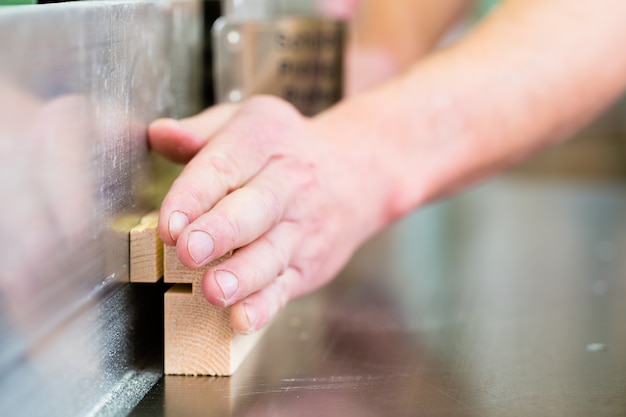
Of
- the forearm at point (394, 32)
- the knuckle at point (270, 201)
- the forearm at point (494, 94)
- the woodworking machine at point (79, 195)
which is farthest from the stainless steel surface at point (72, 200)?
the forearm at point (394, 32)

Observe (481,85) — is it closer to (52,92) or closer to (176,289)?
(176,289)

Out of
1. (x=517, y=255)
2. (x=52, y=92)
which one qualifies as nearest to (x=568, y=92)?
(x=517, y=255)

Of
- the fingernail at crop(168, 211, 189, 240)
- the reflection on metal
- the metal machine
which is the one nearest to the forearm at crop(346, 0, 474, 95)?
the reflection on metal

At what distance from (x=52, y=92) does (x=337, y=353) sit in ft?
1.17

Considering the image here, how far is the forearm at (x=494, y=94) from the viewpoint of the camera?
0.97m

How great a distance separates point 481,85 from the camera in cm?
101

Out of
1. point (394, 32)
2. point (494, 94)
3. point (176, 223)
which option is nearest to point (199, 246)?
point (176, 223)

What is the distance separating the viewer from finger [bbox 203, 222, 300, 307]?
0.65m

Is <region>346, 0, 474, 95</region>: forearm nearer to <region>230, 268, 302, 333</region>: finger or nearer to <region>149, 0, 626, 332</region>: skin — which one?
<region>149, 0, 626, 332</region>: skin

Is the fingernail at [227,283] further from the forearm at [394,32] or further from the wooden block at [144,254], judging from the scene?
the forearm at [394,32]

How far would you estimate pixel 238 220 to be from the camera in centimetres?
66

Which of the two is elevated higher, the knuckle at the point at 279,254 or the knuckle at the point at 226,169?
the knuckle at the point at 226,169

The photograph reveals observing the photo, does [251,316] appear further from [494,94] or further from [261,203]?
[494,94]

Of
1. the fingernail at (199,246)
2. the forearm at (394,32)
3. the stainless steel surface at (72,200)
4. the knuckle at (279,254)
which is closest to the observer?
the stainless steel surface at (72,200)
